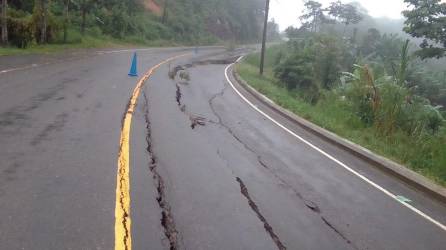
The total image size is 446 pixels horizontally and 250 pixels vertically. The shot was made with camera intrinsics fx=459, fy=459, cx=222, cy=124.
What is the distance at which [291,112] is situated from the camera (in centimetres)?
1388

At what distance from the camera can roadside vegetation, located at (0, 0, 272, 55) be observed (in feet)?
75.5

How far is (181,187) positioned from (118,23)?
36.8 meters

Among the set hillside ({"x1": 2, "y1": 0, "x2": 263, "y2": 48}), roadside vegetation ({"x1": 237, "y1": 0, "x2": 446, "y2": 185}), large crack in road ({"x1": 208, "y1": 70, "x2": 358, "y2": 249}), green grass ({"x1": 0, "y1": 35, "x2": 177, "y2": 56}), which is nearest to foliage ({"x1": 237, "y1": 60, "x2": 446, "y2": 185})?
roadside vegetation ({"x1": 237, "y1": 0, "x2": 446, "y2": 185})

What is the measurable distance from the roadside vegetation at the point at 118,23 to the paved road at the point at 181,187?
1284 cm

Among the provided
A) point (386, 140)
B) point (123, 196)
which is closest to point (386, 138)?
point (386, 140)

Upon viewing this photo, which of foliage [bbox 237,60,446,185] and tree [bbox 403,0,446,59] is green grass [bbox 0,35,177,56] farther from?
tree [bbox 403,0,446,59]

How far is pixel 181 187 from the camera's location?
5699 millimetres

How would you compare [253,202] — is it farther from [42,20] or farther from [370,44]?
[370,44]

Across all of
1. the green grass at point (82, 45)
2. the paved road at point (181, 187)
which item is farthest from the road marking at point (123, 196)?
the green grass at point (82, 45)

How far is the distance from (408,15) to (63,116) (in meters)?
18.9

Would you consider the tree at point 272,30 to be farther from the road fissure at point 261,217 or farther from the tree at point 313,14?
the road fissure at point 261,217

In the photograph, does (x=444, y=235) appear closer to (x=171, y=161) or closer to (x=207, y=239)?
(x=207, y=239)

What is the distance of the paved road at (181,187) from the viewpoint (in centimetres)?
443

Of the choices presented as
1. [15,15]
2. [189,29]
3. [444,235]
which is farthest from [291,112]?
[189,29]
